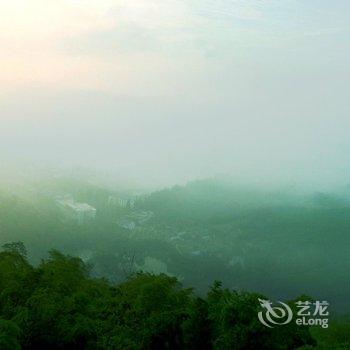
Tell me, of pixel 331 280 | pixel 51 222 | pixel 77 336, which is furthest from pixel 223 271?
pixel 77 336

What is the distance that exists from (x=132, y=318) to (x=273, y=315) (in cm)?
846

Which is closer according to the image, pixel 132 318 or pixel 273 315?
pixel 273 315

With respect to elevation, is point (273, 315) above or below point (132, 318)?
above

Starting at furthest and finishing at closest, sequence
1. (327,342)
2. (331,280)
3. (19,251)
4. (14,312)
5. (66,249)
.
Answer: (66,249) < (331,280) < (19,251) < (14,312) < (327,342)

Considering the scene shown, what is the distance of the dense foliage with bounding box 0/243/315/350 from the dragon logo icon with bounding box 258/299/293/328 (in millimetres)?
288

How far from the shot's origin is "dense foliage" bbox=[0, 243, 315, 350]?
22578 mm

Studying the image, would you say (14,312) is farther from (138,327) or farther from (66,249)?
(66,249)

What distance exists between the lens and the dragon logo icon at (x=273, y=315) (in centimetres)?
2248

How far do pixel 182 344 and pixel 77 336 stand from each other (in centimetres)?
555

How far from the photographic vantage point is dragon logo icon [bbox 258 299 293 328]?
885 inches

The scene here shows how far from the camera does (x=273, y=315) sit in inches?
893

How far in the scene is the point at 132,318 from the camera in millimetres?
27328

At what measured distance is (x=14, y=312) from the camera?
89.5ft

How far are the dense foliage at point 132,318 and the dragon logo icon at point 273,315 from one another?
11.4 inches
